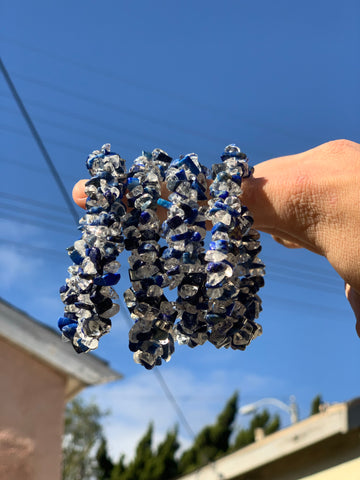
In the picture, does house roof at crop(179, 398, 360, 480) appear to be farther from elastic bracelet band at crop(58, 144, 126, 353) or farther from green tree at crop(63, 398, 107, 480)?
green tree at crop(63, 398, 107, 480)

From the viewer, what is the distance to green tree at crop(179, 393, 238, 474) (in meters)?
16.4

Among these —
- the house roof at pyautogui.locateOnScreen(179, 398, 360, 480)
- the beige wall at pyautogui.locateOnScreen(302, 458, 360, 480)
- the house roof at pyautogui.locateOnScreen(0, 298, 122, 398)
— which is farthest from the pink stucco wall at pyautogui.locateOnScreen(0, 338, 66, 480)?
the beige wall at pyautogui.locateOnScreen(302, 458, 360, 480)

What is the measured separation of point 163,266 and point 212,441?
17.9m

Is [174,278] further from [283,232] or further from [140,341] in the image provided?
[283,232]

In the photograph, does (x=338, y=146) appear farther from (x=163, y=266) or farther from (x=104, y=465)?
(x=104, y=465)

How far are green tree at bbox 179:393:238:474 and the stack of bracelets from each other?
15.9 m

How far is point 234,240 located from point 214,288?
15 cm

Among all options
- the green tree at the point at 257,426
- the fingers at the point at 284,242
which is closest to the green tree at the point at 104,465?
the green tree at the point at 257,426

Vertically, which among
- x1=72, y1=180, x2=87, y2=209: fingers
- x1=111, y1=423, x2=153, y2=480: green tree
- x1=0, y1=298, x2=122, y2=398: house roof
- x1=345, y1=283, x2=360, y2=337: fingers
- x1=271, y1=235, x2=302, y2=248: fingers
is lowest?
x1=345, y1=283, x2=360, y2=337: fingers

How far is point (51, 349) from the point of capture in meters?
4.76

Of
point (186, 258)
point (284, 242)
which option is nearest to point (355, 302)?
point (284, 242)

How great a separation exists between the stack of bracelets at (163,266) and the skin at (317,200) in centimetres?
6

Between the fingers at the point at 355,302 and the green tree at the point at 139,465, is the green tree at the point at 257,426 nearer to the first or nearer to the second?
the green tree at the point at 139,465

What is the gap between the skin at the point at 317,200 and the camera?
1.32m
